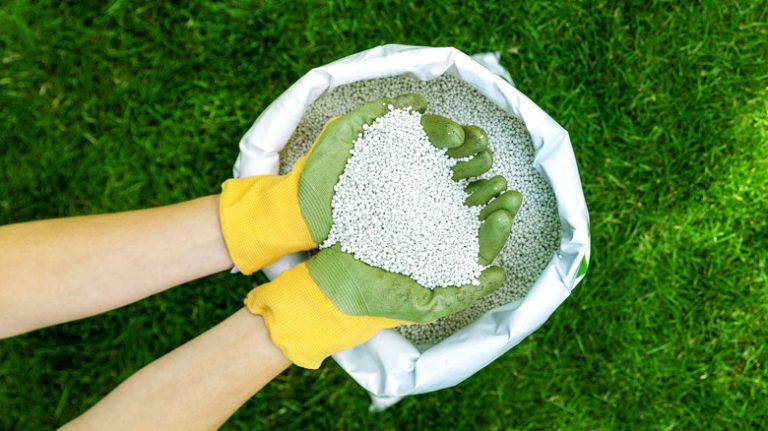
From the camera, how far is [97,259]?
828 mm

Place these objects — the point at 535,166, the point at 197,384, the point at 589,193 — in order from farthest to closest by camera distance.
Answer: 1. the point at 589,193
2. the point at 535,166
3. the point at 197,384

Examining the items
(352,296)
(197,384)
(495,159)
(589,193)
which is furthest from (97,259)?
(589,193)

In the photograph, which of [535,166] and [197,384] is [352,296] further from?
[535,166]

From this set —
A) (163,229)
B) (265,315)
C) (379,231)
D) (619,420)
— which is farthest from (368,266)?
(619,420)

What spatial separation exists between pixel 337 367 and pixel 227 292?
9.9 inches

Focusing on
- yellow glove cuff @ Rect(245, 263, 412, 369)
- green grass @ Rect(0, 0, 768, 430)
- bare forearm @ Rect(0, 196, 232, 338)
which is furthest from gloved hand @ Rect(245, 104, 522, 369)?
green grass @ Rect(0, 0, 768, 430)

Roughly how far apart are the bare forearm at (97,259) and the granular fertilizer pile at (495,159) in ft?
0.74

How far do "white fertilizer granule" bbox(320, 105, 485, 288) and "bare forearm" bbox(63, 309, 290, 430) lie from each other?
0.18 m

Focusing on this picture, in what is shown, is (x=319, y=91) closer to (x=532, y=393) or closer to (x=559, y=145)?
(x=559, y=145)

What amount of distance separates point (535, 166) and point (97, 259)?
66 cm

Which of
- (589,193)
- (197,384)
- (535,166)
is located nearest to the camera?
(197,384)

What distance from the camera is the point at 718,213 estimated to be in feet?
3.69

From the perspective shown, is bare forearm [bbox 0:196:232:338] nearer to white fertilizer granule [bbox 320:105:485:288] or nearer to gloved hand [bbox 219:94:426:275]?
gloved hand [bbox 219:94:426:275]

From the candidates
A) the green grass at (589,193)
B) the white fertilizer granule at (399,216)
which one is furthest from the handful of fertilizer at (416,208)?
the green grass at (589,193)
